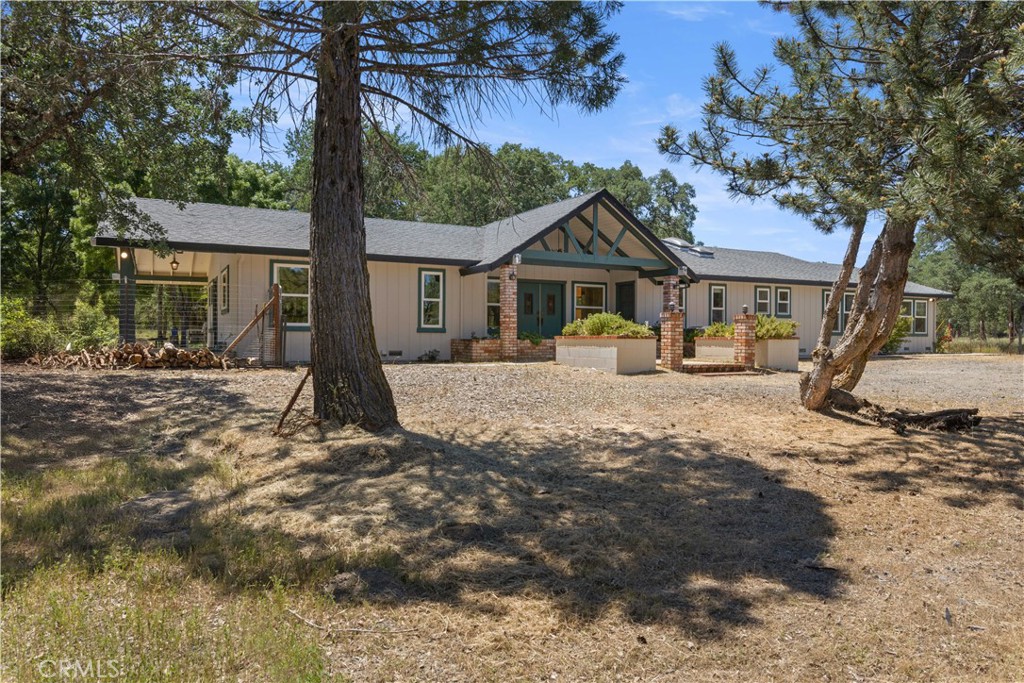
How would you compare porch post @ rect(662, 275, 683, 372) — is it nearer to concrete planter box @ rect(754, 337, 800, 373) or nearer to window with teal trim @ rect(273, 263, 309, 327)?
concrete planter box @ rect(754, 337, 800, 373)

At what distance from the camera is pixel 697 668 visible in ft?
9.25

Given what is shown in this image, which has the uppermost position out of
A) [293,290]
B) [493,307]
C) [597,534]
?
[293,290]

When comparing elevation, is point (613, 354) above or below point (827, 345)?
below

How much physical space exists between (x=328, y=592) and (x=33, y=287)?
28.3 metres

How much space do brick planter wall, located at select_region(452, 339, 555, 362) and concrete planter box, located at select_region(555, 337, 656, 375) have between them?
100 inches

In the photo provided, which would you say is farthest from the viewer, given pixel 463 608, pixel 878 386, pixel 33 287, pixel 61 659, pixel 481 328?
pixel 33 287

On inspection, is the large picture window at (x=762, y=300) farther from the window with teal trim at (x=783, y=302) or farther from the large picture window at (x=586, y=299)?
the large picture window at (x=586, y=299)

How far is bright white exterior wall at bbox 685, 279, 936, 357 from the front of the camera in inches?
851

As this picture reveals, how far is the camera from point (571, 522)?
4547 mm

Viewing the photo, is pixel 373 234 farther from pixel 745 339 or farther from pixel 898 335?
pixel 898 335

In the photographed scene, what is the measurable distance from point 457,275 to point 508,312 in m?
1.98

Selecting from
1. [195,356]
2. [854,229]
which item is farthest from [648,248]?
[195,356]

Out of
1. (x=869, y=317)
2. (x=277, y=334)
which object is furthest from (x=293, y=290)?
(x=869, y=317)

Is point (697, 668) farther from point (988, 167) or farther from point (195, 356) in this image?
point (195, 356)
